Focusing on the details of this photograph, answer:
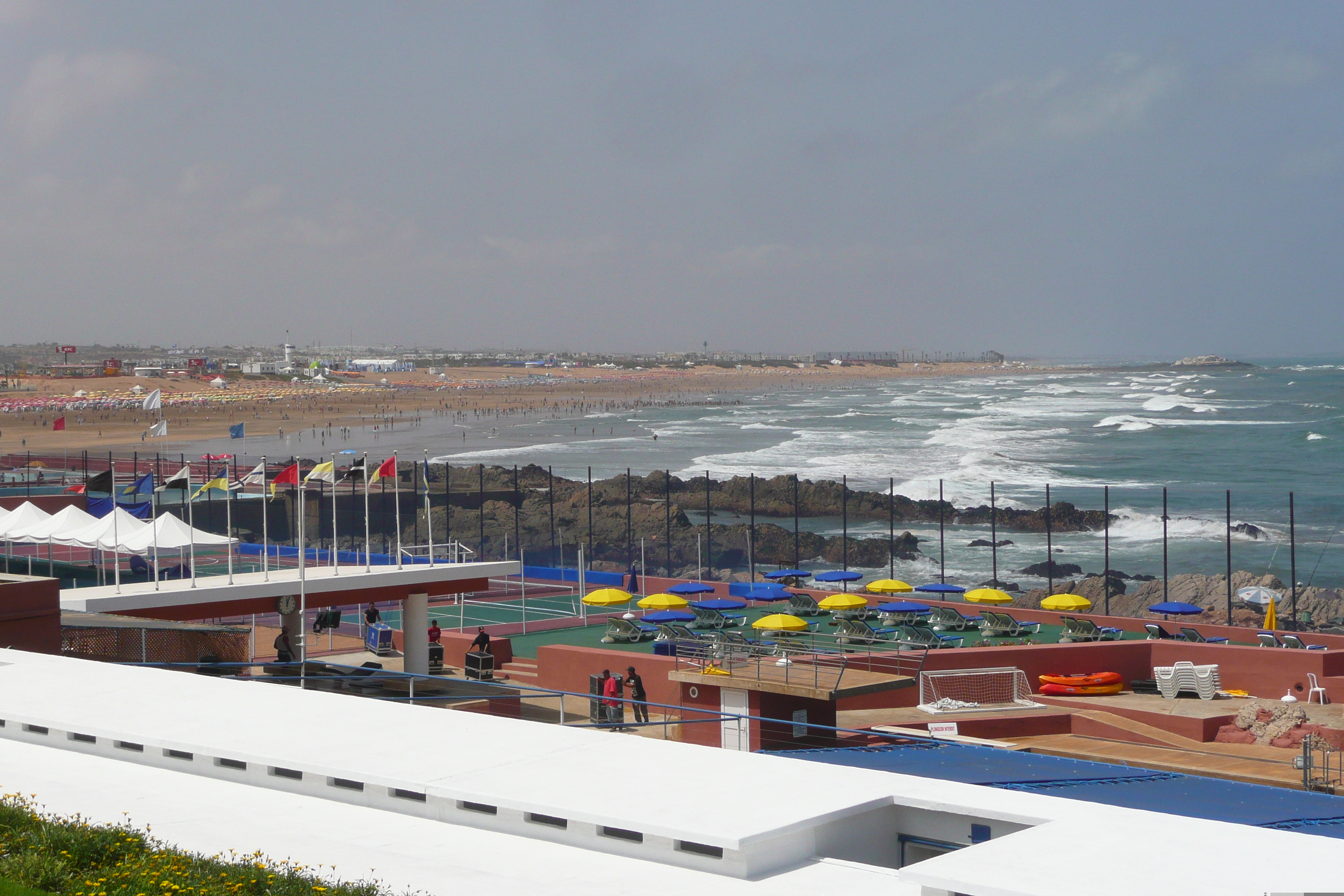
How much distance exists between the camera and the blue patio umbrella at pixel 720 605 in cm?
3741

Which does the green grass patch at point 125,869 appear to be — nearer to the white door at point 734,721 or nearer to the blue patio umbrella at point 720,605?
the white door at point 734,721

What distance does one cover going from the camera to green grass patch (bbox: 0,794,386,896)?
9.59 meters

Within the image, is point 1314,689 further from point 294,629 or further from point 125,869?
point 125,869

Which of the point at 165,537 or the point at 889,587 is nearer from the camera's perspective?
the point at 165,537

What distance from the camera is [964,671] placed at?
1070 inches

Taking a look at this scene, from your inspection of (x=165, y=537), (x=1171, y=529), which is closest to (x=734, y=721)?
(x=165, y=537)

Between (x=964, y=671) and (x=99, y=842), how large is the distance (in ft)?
65.1

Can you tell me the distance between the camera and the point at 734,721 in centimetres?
2262

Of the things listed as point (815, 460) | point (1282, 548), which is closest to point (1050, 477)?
point (815, 460)

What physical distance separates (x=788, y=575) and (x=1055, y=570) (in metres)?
18.7

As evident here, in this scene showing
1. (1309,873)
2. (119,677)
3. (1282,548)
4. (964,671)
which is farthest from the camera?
(1282,548)

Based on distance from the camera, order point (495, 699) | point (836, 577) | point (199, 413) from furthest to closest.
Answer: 1. point (199, 413)
2. point (836, 577)
3. point (495, 699)

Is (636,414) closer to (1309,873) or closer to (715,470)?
(715,470)

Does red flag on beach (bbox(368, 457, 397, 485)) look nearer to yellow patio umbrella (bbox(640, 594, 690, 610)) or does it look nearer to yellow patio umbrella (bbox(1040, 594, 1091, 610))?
yellow patio umbrella (bbox(640, 594, 690, 610))
